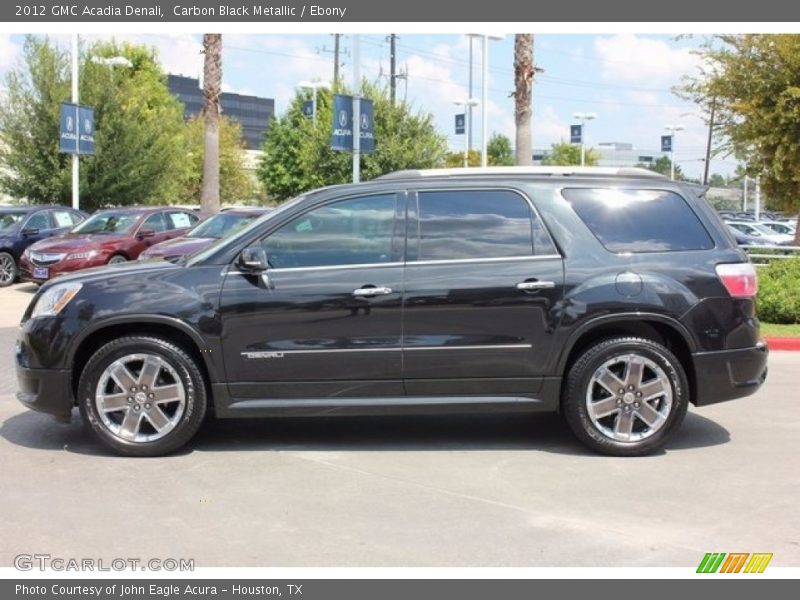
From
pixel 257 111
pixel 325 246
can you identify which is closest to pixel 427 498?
pixel 325 246

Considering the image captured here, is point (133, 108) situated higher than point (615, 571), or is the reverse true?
point (133, 108)

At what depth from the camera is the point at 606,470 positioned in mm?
5742

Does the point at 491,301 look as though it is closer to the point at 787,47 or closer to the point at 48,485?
the point at 48,485

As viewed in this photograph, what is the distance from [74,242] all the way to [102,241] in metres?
0.50

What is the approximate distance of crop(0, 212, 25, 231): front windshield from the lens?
741 inches

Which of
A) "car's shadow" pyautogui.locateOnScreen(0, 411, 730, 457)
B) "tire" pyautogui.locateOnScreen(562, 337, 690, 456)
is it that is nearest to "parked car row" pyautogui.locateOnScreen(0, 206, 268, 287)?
"car's shadow" pyautogui.locateOnScreen(0, 411, 730, 457)

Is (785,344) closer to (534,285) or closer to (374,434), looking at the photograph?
(534,285)

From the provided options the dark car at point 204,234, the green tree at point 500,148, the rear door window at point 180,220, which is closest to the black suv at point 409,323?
the dark car at point 204,234

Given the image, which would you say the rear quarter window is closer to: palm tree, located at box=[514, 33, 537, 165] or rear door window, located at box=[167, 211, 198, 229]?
palm tree, located at box=[514, 33, 537, 165]

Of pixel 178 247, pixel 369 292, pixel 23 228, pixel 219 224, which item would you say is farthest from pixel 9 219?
pixel 369 292

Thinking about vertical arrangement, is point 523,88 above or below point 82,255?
above

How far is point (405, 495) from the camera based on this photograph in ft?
17.1

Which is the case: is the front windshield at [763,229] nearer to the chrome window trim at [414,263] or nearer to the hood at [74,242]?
the hood at [74,242]

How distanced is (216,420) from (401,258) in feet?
7.34
